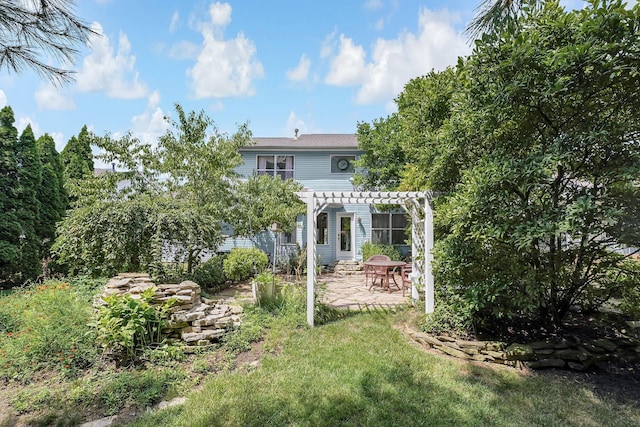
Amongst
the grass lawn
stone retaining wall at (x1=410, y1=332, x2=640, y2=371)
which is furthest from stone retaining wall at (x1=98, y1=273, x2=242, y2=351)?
stone retaining wall at (x1=410, y1=332, x2=640, y2=371)

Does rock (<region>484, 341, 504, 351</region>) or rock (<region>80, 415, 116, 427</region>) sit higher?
rock (<region>484, 341, 504, 351</region>)

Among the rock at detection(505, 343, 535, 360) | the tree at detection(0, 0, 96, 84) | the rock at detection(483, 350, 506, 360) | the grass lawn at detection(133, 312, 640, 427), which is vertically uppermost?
the tree at detection(0, 0, 96, 84)

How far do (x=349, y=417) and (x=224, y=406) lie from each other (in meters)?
1.36

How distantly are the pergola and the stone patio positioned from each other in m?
0.65

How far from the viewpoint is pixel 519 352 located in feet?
15.0

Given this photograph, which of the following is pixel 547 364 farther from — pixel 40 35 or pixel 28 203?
pixel 28 203

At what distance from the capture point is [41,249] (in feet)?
34.9

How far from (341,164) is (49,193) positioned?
37.8ft

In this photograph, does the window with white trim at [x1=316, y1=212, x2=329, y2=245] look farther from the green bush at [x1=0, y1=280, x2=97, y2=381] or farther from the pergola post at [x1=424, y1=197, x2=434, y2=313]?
the green bush at [x1=0, y1=280, x2=97, y2=381]

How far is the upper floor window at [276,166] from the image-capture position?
51.1 ft

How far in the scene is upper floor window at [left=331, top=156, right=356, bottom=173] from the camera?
50.8 feet

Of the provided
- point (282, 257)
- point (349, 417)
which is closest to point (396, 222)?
point (282, 257)

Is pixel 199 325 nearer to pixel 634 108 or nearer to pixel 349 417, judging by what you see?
pixel 349 417

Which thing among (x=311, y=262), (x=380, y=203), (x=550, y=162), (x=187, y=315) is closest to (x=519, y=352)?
(x=550, y=162)
